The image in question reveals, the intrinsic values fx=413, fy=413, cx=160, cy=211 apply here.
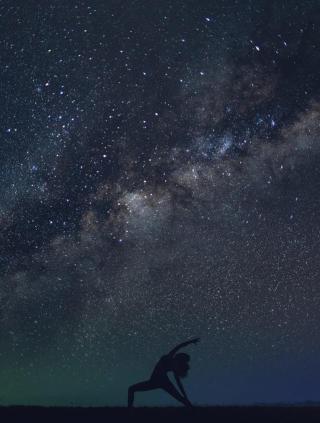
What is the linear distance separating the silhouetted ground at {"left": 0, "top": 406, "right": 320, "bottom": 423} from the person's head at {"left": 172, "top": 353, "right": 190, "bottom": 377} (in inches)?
27.1

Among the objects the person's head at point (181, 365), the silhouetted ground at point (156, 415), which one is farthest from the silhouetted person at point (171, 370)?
the silhouetted ground at point (156, 415)

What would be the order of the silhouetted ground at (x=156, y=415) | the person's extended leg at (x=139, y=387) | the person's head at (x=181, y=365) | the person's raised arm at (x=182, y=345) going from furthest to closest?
1. the person's extended leg at (x=139, y=387)
2. the person's raised arm at (x=182, y=345)
3. the person's head at (x=181, y=365)
4. the silhouetted ground at (x=156, y=415)

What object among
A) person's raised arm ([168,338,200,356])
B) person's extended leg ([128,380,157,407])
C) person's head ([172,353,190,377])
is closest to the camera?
person's head ([172,353,190,377])

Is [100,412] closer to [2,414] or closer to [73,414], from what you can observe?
[73,414]

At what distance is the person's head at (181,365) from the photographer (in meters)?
6.67

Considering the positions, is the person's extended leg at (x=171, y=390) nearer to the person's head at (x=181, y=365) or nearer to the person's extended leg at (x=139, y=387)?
the person's extended leg at (x=139, y=387)

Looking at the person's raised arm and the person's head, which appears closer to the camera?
the person's head

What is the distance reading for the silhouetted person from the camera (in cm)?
668

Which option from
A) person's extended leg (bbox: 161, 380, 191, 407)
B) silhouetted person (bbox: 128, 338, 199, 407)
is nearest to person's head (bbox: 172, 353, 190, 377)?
silhouetted person (bbox: 128, 338, 199, 407)

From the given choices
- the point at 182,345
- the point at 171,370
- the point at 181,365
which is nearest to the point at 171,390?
the point at 171,370

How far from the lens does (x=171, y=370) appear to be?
6.78 meters

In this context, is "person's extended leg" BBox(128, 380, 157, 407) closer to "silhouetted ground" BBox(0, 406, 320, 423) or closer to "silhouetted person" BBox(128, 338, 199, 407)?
"silhouetted person" BBox(128, 338, 199, 407)

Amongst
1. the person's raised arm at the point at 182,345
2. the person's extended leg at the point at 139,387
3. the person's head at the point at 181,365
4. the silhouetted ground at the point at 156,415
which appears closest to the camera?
the silhouetted ground at the point at 156,415

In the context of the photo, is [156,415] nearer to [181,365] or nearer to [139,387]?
[139,387]
